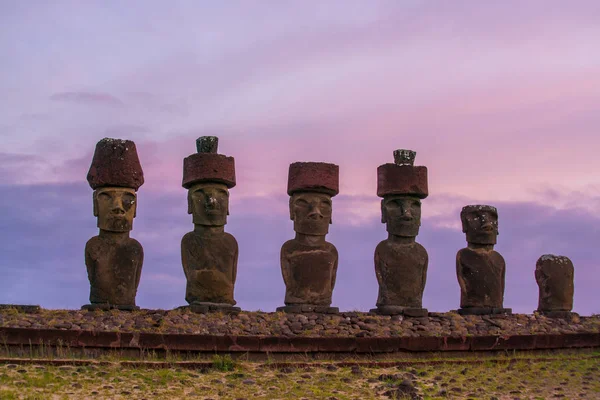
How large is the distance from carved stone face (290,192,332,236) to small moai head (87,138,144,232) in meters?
2.99

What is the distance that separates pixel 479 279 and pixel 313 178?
3.95 metres

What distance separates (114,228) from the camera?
19109mm

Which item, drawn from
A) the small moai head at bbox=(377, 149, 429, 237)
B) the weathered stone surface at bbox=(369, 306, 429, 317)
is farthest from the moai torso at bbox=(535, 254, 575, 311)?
the weathered stone surface at bbox=(369, 306, 429, 317)

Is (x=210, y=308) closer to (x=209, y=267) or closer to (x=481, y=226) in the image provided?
(x=209, y=267)

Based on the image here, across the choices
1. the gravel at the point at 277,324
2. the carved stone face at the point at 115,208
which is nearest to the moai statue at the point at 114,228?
the carved stone face at the point at 115,208

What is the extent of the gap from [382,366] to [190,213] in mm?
5265

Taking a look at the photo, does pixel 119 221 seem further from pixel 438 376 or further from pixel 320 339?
pixel 438 376

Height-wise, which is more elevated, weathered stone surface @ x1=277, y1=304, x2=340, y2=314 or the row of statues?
the row of statues

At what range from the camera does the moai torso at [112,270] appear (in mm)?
18859

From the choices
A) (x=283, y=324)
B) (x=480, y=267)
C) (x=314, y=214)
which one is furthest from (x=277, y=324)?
(x=480, y=267)

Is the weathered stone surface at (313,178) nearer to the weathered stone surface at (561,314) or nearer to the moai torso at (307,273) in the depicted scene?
the moai torso at (307,273)

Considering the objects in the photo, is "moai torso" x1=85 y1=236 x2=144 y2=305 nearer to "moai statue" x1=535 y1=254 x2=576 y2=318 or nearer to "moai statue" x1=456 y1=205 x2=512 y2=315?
"moai statue" x1=456 y1=205 x2=512 y2=315

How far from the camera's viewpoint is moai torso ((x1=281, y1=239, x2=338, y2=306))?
1955 cm

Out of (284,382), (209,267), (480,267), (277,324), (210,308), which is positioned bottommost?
(284,382)
